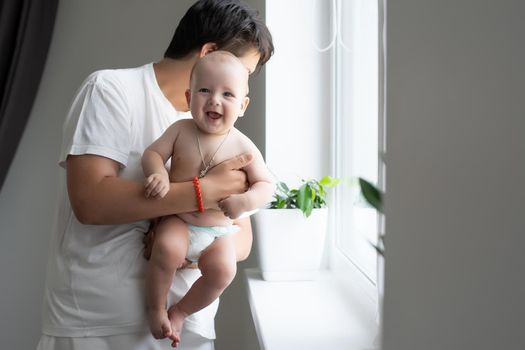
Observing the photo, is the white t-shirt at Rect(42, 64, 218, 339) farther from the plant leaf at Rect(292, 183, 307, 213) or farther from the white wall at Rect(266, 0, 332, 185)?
the white wall at Rect(266, 0, 332, 185)

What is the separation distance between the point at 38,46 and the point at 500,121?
110 inches

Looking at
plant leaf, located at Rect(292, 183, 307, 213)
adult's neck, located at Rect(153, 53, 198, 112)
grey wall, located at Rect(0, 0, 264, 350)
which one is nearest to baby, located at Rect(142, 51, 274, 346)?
adult's neck, located at Rect(153, 53, 198, 112)

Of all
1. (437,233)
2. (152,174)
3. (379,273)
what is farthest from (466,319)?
(152,174)

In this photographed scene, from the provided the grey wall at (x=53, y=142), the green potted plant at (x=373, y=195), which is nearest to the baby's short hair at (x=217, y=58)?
the green potted plant at (x=373, y=195)

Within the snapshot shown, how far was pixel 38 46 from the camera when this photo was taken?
9.50 feet

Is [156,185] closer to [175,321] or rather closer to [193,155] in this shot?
[193,155]

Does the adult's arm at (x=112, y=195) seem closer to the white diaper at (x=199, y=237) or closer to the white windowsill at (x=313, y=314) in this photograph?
the white diaper at (x=199, y=237)

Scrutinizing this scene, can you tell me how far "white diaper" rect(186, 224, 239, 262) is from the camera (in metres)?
1.51

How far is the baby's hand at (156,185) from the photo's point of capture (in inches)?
54.6

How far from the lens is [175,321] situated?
4.94 feet

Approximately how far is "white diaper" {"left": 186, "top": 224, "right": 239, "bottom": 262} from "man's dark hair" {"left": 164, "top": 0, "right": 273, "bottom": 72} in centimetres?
45

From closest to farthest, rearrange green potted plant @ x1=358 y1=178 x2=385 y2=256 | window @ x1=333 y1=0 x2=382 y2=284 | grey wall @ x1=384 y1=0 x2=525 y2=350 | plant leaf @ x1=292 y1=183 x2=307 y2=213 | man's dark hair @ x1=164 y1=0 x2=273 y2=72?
grey wall @ x1=384 y1=0 x2=525 y2=350
green potted plant @ x1=358 y1=178 x2=385 y2=256
man's dark hair @ x1=164 y1=0 x2=273 y2=72
window @ x1=333 y1=0 x2=382 y2=284
plant leaf @ x1=292 y1=183 x2=307 y2=213

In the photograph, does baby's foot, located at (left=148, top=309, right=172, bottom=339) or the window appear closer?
baby's foot, located at (left=148, top=309, right=172, bottom=339)

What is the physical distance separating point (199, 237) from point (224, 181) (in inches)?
6.0
